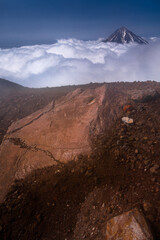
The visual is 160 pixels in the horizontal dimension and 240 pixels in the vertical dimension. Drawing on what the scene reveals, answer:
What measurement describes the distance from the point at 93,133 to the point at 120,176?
160 cm

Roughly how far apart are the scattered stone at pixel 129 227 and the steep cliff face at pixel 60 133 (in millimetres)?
1847

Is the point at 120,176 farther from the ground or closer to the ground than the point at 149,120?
closer to the ground

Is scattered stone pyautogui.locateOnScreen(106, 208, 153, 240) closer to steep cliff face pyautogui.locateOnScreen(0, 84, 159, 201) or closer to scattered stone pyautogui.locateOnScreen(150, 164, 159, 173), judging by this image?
scattered stone pyautogui.locateOnScreen(150, 164, 159, 173)

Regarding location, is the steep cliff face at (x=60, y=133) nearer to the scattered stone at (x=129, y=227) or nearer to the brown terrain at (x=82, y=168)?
the brown terrain at (x=82, y=168)

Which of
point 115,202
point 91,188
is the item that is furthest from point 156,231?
point 91,188

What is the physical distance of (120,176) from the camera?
10.9 ft

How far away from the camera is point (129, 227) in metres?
2.36

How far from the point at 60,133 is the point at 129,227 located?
10.4 ft

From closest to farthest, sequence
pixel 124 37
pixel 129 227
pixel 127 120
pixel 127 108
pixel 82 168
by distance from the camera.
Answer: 1. pixel 129 227
2. pixel 82 168
3. pixel 127 120
4. pixel 127 108
5. pixel 124 37

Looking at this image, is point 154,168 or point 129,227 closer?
point 129,227

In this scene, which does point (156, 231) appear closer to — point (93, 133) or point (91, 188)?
point (91, 188)

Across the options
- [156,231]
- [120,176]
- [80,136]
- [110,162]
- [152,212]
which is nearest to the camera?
[156,231]

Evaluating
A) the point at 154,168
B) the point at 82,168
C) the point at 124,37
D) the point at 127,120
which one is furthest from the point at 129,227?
the point at 124,37

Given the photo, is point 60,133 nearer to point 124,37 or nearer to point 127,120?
point 127,120
